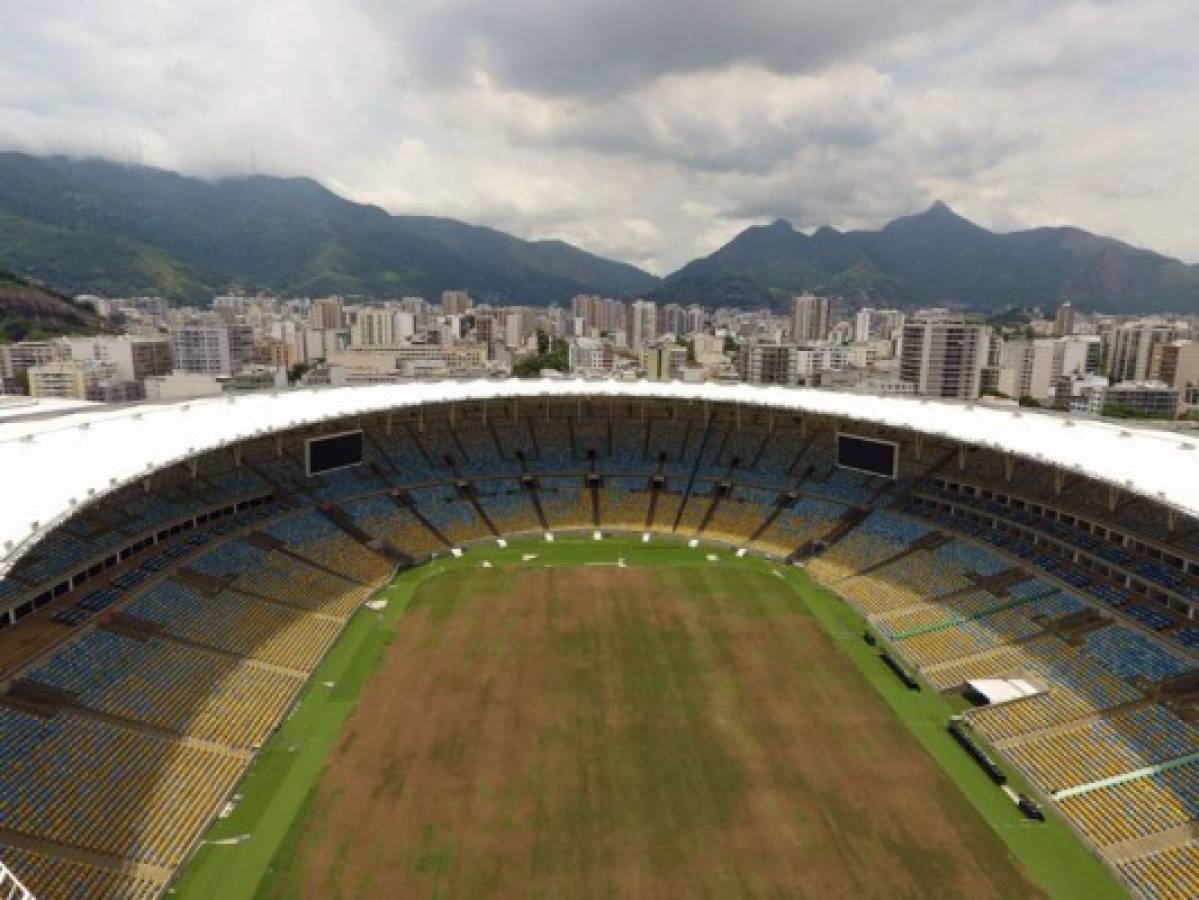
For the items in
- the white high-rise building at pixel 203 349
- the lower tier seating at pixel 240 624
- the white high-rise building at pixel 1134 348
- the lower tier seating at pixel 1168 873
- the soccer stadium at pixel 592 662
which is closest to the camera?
the lower tier seating at pixel 1168 873

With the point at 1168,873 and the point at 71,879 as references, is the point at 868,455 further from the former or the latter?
the point at 71,879

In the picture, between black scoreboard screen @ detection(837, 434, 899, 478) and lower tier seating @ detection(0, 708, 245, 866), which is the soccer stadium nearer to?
lower tier seating @ detection(0, 708, 245, 866)

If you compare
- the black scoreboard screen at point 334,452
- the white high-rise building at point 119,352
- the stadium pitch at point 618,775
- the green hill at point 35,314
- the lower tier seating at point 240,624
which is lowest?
the stadium pitch at point 618,775

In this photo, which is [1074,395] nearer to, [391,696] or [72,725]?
[391,696]

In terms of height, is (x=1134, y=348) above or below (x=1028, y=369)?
above

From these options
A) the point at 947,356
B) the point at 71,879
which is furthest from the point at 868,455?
the point at 947,356

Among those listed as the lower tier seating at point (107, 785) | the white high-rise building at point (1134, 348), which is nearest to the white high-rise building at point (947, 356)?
the white high-rise building at point (1134, 348)

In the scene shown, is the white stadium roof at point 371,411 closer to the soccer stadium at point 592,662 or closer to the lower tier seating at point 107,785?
the soccer stadium at point 592,662
